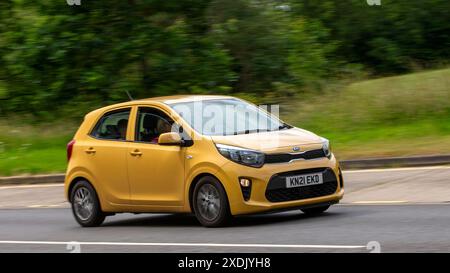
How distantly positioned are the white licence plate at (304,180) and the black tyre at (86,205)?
2.97 m

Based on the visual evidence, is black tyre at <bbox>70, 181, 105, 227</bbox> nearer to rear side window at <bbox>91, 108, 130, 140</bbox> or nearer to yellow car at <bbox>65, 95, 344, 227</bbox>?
yellow car at <bbox>65, 95, 344, 227</bbox>

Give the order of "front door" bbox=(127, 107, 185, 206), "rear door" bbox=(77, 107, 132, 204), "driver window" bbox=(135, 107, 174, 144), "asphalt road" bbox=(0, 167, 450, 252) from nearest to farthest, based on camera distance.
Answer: "asphalt road" bbox=(0, 167, 450, 252) < "front door" bbox=(127, 107, 185, 206) < "driver window" bbox=(135, 107, 174, 144) < "rear door" bbox=(77, 107, 132, 204)

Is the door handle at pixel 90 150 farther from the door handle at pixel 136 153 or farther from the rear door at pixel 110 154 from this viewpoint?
the door handle at pixel 136 153

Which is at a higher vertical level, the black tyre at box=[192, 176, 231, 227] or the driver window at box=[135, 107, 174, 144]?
the driver window at box=[135, 107, 174, 144]

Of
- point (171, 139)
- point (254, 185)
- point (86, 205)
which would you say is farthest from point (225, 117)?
point (86, 205)

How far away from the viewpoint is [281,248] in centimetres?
968

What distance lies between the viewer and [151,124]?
12.6 meters

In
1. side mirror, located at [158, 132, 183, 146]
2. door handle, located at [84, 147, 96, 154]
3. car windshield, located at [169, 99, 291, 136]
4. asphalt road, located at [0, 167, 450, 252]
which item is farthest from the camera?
door handle, located at [84, 147, 96, 154]

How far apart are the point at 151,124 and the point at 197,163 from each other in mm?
1254

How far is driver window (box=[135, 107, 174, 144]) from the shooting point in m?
12.4

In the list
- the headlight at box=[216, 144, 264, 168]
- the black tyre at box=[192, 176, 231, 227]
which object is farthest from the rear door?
the headlight at box=[216, 144, 264, 168]

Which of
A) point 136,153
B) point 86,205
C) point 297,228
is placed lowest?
point 86,205

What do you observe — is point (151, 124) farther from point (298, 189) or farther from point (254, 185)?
point (298, 189)

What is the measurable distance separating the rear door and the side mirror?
0.86 metres
